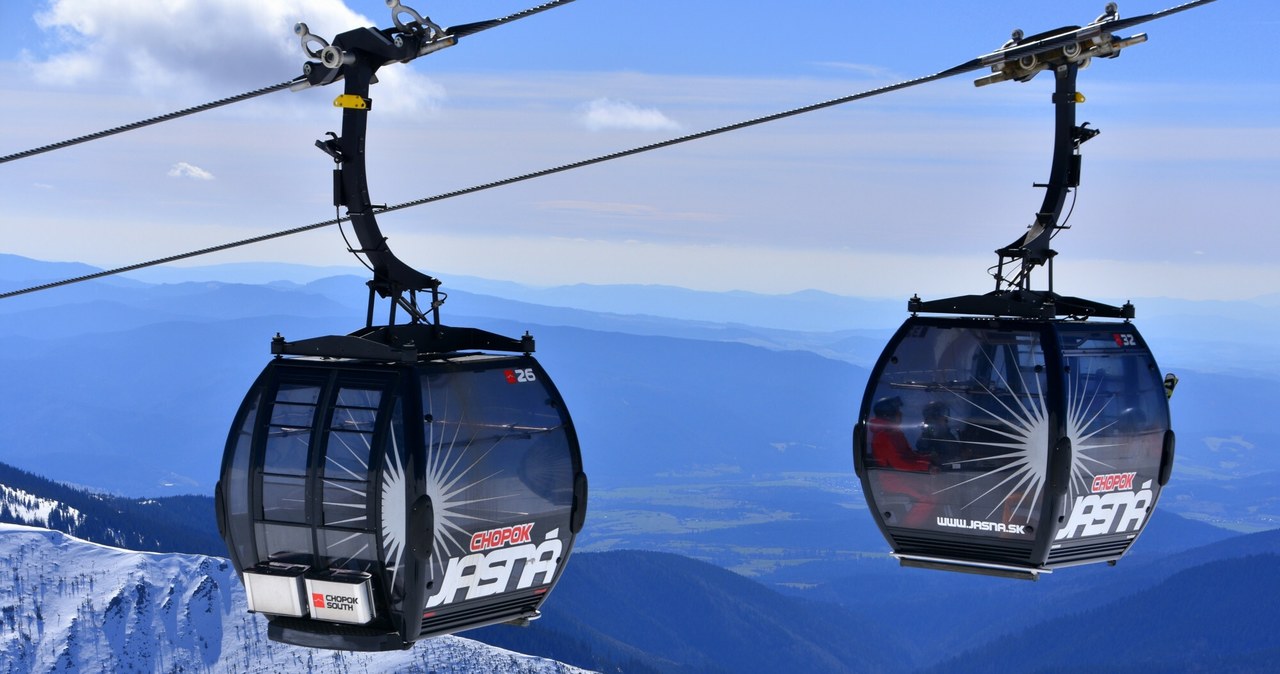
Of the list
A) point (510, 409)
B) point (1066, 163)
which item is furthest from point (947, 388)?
point (510, 409)

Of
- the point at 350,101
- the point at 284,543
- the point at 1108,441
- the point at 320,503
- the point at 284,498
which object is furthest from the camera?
the point at 1108,441

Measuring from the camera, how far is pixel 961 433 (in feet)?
47.5

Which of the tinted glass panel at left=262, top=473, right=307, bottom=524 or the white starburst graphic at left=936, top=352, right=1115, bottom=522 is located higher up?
the white starburst graphic at left=936, top=352, right=1115, bottom=522

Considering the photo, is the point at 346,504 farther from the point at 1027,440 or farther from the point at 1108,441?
the point at 1108,441

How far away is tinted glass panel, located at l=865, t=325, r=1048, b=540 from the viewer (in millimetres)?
14180

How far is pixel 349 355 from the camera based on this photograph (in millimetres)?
12789

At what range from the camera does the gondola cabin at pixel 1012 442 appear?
14.1m

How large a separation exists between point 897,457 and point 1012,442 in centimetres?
116

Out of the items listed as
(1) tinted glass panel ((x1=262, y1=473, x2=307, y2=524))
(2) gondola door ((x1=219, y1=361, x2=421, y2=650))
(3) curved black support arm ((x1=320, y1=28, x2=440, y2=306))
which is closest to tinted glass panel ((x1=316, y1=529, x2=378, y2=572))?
(2) gondola door ((x1=219, y1=361, x2=421, y2=650))

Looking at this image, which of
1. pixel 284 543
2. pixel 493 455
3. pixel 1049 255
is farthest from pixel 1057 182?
pixel 284 543

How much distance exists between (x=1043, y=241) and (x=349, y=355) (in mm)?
6752

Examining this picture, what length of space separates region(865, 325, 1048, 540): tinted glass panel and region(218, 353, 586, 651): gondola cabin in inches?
128

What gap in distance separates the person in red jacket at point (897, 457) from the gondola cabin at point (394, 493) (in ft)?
10.3

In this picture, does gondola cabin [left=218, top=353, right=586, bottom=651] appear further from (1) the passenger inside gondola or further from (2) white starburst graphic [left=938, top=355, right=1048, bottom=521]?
(2) white starburst graphic [left=938, top=355, right=1048, bottom=521]
